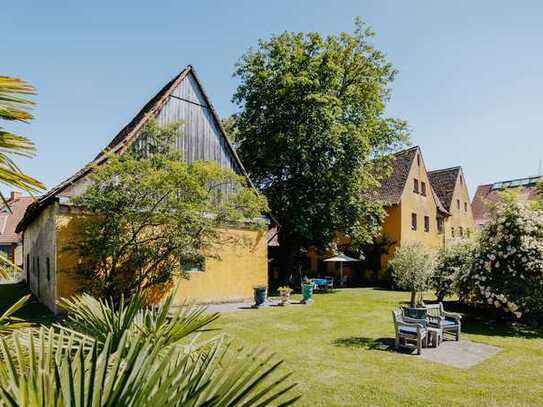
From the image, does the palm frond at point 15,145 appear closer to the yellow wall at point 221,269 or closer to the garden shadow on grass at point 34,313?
the garden shadow on grass at point 34,313

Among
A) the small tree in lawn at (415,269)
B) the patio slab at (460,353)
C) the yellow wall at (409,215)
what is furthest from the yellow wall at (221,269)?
the yellow wall at (409,215)

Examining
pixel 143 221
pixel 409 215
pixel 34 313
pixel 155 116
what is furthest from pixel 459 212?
pixel 34 313

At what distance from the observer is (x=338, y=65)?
23.5 m

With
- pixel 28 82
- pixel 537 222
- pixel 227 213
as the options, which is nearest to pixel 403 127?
pixel 537 222

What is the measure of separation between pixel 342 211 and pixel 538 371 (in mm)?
14701

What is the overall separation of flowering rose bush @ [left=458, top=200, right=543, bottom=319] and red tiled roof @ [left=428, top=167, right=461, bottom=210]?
72.0ft

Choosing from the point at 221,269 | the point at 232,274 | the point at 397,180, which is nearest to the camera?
the point at 221,269

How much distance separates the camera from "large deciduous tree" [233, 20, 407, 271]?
21219 millimetres

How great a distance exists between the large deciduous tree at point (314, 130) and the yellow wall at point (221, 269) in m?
3.86

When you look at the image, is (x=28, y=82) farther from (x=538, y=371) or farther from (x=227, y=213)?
(x=227, y=213)

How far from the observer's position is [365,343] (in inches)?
390

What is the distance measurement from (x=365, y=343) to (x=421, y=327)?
1.52 m

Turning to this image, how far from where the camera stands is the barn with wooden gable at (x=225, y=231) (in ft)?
40.9

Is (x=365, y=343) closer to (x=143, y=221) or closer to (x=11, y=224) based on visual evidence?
(x=143, y=221)
